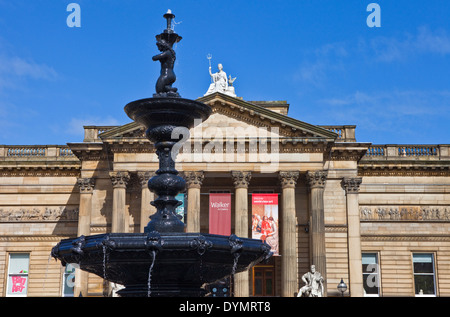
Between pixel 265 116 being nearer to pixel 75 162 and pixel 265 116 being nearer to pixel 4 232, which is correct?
pixel 75 162

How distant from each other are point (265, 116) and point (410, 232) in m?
13.5

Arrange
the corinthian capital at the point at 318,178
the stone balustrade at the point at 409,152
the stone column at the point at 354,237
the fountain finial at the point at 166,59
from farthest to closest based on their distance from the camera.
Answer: the stone balustrade at the point at 409,152
the stone column at the point at 354,237
the corinthian capital at the point at 318,178
the fountain finial at the point at 166,59

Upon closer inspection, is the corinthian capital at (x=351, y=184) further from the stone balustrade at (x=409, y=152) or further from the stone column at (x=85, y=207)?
the stone column at (x=85, y=207)

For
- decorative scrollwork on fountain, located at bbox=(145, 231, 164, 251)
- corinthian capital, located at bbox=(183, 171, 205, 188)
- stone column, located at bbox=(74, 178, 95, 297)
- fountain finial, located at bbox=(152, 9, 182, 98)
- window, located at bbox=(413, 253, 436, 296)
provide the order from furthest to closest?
1. window, located at bbox=(413, 253, 436, 296)
2. stone column, located at bbox=(74, 178, 95, 297)
3. corinthian capital, located at bbox=(183, 171, 205, 188)
4. fountain finial, located at bbox=(152, 9, 182, 98)
5. decorative scrollwork on fountain, located at bbox=(145, 231, 164, 251)

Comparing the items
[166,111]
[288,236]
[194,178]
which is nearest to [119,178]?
[194,178]

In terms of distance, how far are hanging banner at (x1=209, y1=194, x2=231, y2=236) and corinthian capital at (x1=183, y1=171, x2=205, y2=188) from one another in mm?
1295

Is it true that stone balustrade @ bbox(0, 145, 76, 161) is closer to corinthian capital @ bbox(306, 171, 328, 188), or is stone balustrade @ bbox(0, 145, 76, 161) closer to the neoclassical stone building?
the neoclassical stone building

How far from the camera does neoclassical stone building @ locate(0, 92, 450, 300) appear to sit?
36500mm

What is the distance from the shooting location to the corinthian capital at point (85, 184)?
128 feet

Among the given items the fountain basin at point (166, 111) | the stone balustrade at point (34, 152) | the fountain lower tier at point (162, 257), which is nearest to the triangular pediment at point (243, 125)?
the stone balustrade at point (34, 152)

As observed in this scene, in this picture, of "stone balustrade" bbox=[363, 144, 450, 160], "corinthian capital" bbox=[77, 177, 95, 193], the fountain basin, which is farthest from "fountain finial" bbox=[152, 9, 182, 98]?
"stone balustrade" bbox=[363, 144, 450, 160]

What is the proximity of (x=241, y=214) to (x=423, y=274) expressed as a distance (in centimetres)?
1435

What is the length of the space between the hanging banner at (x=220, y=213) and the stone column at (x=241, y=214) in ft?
2.18

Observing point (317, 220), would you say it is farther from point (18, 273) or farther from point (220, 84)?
point (18, 273)
